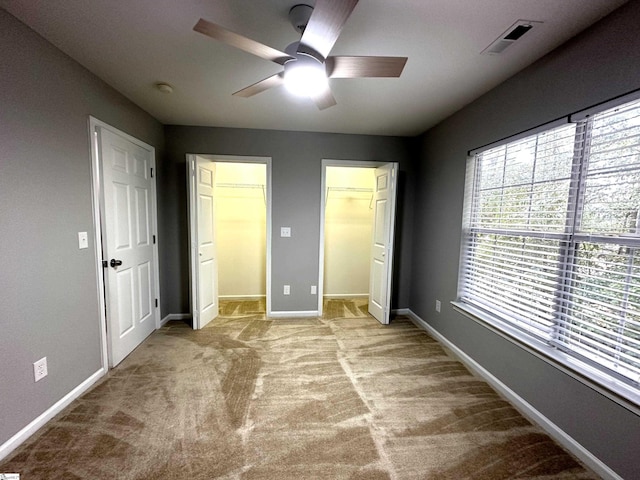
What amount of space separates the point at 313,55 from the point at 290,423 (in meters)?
2.16

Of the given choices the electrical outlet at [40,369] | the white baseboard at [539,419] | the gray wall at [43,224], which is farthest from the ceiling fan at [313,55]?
the white baseboard at [539,419]

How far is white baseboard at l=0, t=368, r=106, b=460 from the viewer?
4.76ft

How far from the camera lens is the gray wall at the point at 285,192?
3.26 meters

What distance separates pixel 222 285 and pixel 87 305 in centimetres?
216

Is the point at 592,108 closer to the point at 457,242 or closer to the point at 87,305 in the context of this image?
the point at 457,242

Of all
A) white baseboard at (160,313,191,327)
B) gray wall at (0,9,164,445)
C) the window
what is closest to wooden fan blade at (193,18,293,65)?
gray wall at (0,9,164,445)

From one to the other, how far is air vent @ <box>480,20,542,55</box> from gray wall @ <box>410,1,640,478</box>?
11 cm

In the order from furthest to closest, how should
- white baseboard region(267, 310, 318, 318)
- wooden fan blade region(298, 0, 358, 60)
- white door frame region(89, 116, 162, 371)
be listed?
white baseboard region(267, 310, 318, 318) < white door frame region(89, 116, 162, 371) < wooden fan blade region(298, 0, 358, 60)

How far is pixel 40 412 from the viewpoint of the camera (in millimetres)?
1638

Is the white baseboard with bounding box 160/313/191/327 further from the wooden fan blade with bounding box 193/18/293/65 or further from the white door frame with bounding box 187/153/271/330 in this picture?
the wooden fan blade with bounding box 193/18/293/65

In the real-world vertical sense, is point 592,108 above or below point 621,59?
below

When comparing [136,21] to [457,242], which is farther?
[457,242]

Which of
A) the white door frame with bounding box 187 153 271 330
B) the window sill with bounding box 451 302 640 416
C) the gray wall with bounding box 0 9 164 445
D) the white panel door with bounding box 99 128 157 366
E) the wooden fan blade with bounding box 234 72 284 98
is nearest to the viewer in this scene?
the window sill with bounding box 451 302 640 416

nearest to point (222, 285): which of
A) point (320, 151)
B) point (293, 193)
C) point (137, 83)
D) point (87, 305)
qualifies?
point (293, 193)
